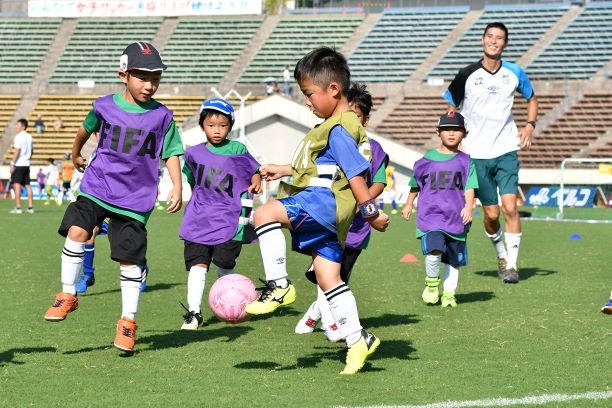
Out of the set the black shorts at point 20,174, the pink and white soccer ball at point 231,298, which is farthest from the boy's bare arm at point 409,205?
the black shorts at point 20,174

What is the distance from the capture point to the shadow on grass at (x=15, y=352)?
611cm

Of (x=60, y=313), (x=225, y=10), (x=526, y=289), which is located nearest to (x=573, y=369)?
(x=60, y=313)

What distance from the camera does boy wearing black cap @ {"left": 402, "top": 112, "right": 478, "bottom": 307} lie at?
913 centimetres

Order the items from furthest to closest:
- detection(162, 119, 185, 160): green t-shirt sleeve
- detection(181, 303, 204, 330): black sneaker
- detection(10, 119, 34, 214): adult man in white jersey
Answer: detection(10, 119, 34, 214): adult man in white jersey < detection(181, 303, 204, 330): black sneaker < detection(162, 119, 185, 160): green t-shirt sleeve

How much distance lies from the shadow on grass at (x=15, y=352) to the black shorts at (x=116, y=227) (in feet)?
2.28

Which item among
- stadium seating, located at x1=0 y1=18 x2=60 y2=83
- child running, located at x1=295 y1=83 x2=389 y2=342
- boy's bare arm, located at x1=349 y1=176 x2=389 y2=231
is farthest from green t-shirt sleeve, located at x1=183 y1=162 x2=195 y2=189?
stadium seating, located at x1=0 y1=18 x2=60 y2=83

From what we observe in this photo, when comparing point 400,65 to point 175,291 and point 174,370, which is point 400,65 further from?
point 174,370

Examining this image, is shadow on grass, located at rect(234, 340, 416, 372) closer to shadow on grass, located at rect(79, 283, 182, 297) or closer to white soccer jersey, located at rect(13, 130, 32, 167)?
shadow on grass, located at rect(79, 283, 182, 297)

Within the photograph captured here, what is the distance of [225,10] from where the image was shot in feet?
165

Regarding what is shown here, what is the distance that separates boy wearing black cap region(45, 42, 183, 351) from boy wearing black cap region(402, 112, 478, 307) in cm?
307

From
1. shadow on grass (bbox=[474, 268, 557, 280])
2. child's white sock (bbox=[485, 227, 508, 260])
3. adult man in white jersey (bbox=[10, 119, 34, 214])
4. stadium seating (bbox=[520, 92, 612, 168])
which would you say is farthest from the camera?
stadium seating (bbox=[520, 92, 612, 168])

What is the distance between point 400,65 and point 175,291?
3544cm

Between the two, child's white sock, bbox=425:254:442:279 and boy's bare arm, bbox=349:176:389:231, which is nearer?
boy's bare arm, bbox=349:176:389:231

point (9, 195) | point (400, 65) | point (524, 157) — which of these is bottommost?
point (9, 195)
